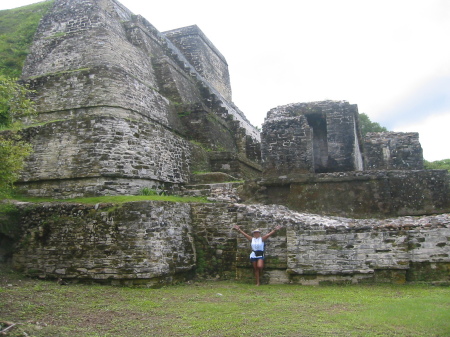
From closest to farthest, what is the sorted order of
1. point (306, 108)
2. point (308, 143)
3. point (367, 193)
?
point (367, 193) < point (308, 143) < point (306, 108)

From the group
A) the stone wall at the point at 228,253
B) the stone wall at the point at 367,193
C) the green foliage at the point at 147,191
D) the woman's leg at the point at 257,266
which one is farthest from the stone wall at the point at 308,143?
the woman's leg at the point at 257,266

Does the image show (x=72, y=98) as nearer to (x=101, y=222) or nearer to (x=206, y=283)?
(x=101, y=222)

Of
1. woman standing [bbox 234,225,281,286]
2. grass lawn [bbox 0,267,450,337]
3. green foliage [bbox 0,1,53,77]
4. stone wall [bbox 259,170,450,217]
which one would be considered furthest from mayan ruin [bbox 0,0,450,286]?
green foliage [bbox 0,1,53,77]

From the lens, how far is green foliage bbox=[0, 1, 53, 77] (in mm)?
15516

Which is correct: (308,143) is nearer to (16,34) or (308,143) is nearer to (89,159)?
(89,159)

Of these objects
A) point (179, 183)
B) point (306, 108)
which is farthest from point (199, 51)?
point (179, 183)

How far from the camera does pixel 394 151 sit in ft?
49.2

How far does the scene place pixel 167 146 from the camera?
40.9ft

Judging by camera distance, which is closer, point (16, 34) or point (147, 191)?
point (147, 191)

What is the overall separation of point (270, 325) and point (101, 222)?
4.69 m

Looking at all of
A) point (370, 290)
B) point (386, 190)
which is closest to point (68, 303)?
point (370, 290)

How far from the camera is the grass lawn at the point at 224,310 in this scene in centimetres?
594

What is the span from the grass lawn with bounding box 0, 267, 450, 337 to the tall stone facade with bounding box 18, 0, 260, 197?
2.97 m

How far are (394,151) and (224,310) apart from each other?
10.2 meters
